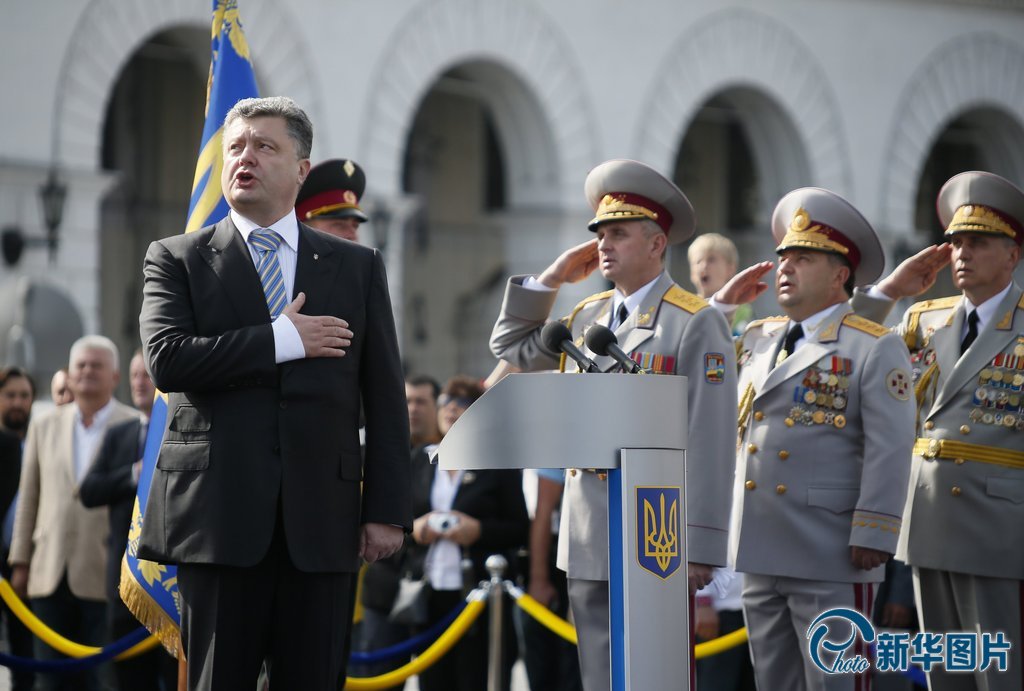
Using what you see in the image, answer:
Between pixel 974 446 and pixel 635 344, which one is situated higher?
pixel 635 344

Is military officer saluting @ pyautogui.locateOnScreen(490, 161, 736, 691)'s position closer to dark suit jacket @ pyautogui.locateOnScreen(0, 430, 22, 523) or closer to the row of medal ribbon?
the row of medal ribbon

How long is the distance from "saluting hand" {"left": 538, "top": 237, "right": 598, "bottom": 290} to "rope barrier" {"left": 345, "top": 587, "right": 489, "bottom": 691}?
1.52 m

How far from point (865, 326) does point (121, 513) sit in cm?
355

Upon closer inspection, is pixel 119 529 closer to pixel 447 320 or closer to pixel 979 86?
pixel 447 320

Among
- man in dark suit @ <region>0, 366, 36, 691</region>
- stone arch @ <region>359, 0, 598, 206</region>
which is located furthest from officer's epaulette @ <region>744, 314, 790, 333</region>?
stone arch @ <region>359, 0, 598, 206</region>

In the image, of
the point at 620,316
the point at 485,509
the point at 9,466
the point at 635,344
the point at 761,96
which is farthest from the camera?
the point at 761,96

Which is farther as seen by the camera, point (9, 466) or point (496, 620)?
point (9, 466)

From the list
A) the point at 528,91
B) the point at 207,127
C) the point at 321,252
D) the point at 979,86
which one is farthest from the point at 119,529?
the point at 979,86

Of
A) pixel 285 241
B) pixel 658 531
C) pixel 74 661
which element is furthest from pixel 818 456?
pixel 74 661

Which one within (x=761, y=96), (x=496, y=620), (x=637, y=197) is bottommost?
(x=496, y=620)

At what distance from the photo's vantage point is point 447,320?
2105 cm

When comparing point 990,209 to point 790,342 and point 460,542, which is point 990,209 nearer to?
point 790,342

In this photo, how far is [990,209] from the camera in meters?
5.29

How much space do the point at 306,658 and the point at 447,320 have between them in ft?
56.7
